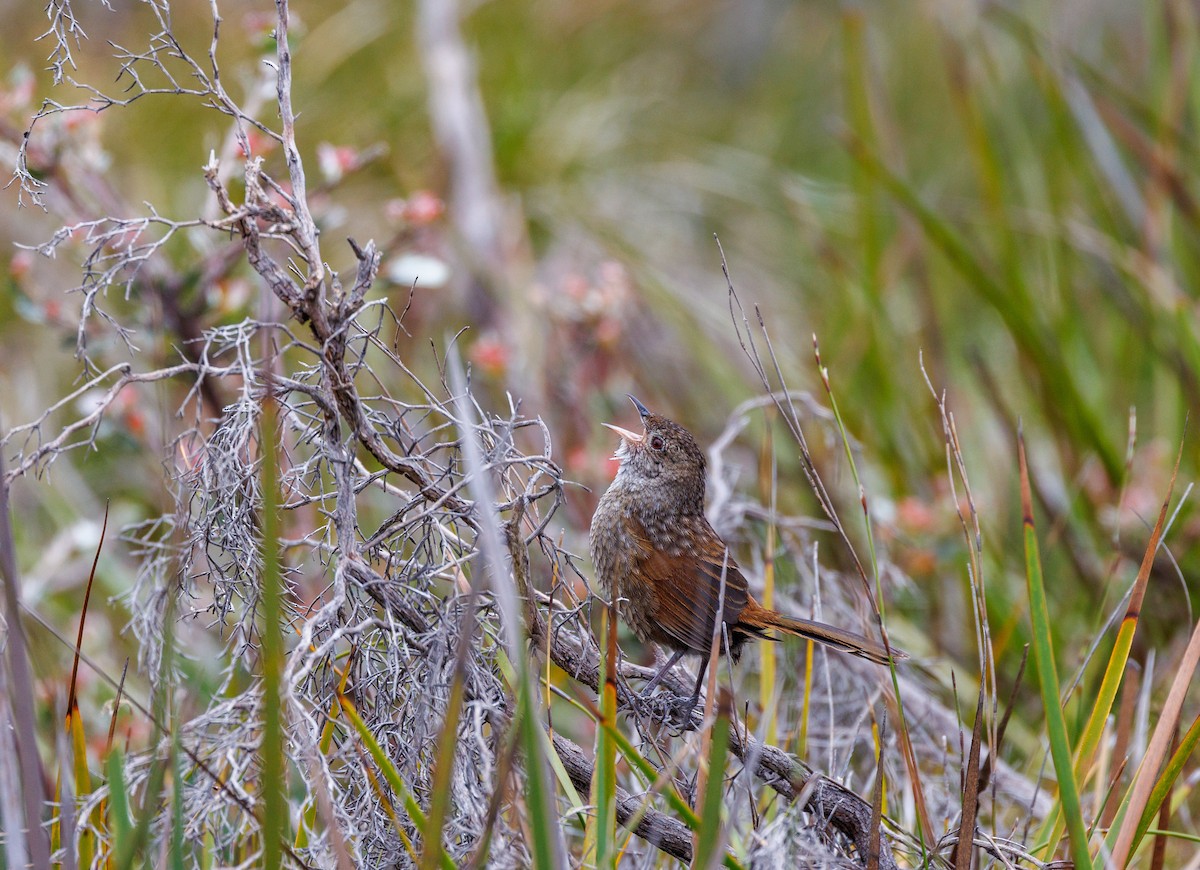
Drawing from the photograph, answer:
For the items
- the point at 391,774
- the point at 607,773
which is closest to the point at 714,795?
the point at 607,773

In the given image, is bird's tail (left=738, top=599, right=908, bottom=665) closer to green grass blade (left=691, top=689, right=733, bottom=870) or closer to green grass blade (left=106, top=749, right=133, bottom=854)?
green grass blade (left=691, top=689, right=733, bottom=870)

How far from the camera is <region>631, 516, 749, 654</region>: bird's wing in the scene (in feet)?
7.31

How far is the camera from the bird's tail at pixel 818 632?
2035 millimetres

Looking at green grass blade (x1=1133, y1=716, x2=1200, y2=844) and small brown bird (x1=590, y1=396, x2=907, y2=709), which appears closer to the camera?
green grass blade (x1=1133, y1=716, x2=1200, y2=844)

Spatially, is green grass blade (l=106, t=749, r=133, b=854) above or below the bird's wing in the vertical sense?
above

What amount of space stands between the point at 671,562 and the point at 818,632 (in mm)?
389

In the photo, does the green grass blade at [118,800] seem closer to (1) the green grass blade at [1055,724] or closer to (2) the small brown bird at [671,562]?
(2) the small brown bird at [671,562]

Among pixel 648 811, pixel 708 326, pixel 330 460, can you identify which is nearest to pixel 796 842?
pixel 648 811

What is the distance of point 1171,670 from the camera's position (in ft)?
9.43

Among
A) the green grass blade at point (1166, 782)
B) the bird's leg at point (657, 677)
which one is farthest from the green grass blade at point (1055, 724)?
the bird's leg at point (657, 677)

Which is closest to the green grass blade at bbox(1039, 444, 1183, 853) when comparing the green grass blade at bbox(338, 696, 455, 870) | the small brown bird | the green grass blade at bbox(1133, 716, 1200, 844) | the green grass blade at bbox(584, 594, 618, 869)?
the green grass blade at bbox(1133, 716, 1200, 844)

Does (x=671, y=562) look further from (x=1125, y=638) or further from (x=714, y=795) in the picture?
(x=714, y=795)

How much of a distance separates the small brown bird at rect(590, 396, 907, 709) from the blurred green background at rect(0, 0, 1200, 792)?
0.48 meters

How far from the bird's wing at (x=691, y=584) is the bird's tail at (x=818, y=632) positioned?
36 mm
